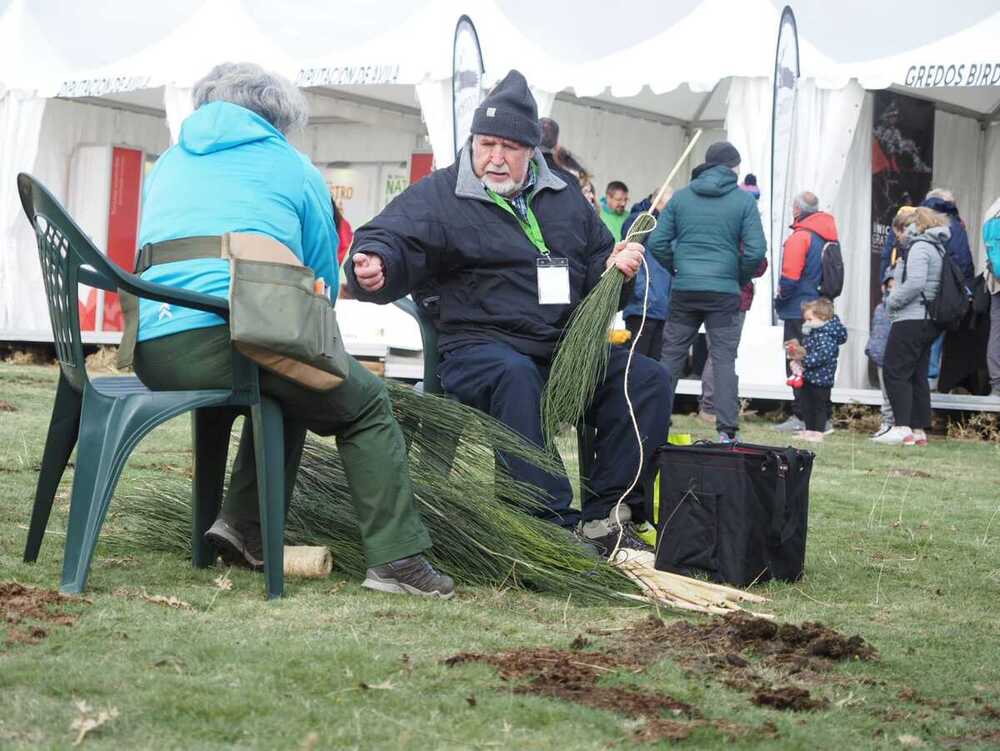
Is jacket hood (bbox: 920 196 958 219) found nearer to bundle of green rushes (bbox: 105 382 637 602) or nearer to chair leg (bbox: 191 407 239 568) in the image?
bundle of green rushes (bbox: 105 382 637 602)

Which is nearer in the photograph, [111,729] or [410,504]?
[111,729]

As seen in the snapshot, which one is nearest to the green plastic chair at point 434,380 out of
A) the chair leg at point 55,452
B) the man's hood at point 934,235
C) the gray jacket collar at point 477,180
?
the gray jacket collar at point 477,180

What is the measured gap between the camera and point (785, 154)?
11492 mm

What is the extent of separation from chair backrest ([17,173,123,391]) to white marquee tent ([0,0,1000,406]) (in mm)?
8223

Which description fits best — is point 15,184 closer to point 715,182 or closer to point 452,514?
point 715,182

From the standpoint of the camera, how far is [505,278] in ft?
15.9

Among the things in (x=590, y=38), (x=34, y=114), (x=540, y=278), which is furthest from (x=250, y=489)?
(x=34, y=114)

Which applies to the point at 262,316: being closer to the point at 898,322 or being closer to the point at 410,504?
the point at 410,504

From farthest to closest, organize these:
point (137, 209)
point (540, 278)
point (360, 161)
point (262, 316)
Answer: point (137, 209), point (360, 161), point (540, 278), point (262, 316)

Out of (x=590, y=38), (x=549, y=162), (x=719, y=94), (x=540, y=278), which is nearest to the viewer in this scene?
(x=540, y=278)

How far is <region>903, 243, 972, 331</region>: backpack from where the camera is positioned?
10.1 m

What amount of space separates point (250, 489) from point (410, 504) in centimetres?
55

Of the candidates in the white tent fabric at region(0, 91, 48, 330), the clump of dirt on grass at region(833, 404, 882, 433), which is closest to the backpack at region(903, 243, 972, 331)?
the clump of dirt on grass at region(833, 404, 882, 433)

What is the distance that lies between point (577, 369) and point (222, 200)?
1251 millimetres
